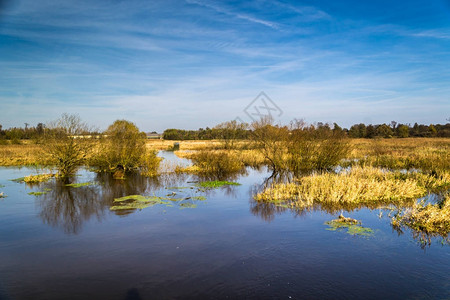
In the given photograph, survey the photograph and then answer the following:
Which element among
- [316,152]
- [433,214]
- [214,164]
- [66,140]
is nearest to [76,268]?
[433,214]

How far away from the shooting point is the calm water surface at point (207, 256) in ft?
21.7

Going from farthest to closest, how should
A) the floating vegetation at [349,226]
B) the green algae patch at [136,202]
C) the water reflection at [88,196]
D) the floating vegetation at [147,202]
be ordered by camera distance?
the floating vegetation at [147,202] → the green algae patch at [136,202] → the water reflection at [88,196] → the floating vegetation at [349,226]

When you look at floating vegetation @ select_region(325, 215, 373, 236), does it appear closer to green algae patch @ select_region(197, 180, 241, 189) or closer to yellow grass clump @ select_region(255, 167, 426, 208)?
yellow grass clump @ select_region(255, 167, 426, 208)

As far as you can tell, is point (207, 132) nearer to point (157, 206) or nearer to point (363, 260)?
point (157, 206)

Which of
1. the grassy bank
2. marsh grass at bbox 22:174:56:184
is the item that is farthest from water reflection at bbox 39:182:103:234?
the grassy bank

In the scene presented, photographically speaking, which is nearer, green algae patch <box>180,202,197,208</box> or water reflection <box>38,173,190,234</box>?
water reflection <box>38,173,190,234</box>

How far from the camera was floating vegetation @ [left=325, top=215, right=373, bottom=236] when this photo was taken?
1007cm

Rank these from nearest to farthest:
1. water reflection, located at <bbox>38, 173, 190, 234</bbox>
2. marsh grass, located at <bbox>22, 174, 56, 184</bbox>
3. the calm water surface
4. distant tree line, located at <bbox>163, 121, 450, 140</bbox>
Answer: the calm water surface, water reflection, located at <bbox>38, 173, 190, 234</bbox>, marsh grass, located at <bbox>22, 174, 56, 184</bbox>, distant tree line, located at <bbox>163, 121, 450, 140</bbox>

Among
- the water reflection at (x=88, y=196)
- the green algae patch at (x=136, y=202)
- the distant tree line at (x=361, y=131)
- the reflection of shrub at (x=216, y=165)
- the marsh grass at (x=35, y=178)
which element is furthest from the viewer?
the distant tree line at (x=361, y=131)

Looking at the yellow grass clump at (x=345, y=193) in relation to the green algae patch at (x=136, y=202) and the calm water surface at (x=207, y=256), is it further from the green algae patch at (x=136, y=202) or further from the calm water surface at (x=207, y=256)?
the green algae patch at (x=136, y=202)

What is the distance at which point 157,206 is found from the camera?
539 inches

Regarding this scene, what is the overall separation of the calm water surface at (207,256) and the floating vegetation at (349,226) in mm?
280

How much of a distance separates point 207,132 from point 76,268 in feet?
287

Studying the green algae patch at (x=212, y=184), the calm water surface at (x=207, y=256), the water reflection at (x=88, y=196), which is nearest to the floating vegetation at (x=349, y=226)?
the calm water surface at (x=207, y=256)
